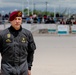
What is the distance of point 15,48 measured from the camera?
5.07m

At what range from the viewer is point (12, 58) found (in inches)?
200

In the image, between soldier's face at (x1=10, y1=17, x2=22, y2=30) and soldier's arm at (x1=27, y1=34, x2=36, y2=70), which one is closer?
soldier's face at (x1=10, y1=17, x2=22, y2=30)

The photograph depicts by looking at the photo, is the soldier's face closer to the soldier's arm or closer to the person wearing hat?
the person wearing hat

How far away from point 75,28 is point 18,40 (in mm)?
30795

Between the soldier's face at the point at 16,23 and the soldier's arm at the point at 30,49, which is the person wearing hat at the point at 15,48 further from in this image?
the soldier's arm at the point at 30,49

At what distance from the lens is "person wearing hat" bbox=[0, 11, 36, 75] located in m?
5.07

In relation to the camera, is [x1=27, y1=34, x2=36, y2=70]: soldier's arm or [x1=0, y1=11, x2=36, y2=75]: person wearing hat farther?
[x1=27, y1=34, x2=36, y2=70]: soldier's arm

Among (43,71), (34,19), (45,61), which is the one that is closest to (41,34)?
(34,19)

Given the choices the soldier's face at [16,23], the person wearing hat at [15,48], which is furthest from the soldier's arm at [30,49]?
the soldier's face at [16,23]

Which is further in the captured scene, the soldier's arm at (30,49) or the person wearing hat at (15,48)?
the soldier's arm at (30,49)

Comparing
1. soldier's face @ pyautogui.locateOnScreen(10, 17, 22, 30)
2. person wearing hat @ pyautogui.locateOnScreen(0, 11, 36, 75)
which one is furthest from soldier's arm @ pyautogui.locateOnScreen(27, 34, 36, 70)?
soldier's face @ pyautogui.locateOnScreen(10, 17, 22, 30)

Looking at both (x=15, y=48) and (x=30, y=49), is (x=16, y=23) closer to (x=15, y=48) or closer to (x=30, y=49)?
(x=15, y=48)

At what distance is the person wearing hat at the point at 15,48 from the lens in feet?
16.6

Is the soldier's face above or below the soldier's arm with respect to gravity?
above
